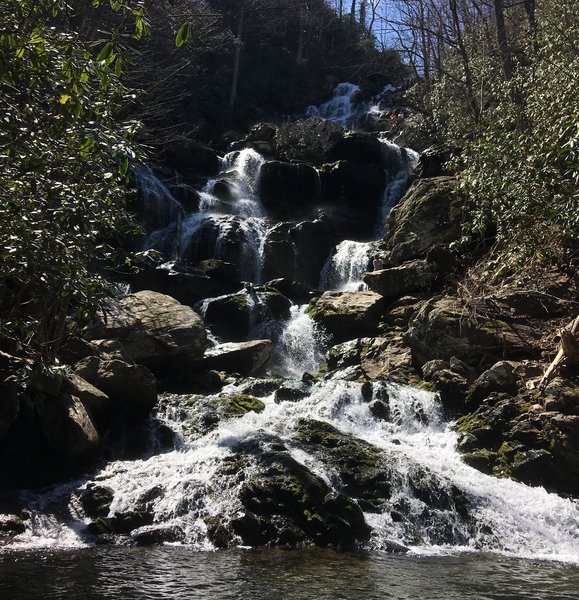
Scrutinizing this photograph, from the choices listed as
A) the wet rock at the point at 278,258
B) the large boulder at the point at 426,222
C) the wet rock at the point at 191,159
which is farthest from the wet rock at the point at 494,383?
the wet rock at the point at 191,159

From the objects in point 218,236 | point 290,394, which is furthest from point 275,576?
point 218,236

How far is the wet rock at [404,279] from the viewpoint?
1830 cm

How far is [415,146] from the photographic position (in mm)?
32000

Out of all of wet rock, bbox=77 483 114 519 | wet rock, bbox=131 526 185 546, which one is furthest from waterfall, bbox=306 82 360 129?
wet rock, bbox=131 526 185 546

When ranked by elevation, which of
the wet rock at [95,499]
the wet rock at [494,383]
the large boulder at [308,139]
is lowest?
the wet rock at [95,499]

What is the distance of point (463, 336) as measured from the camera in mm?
14656

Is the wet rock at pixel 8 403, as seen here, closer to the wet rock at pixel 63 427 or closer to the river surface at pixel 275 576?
the wet rock at pixel 63 427

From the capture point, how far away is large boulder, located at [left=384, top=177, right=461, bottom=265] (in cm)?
1936

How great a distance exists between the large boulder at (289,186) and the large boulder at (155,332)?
49.2 feet

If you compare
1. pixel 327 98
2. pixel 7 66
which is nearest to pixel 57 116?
pixel 7 66

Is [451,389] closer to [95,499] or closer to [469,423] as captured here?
[469,423]

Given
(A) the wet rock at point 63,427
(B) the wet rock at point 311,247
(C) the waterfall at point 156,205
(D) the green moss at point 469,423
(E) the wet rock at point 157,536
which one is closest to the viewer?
(E) the wet rock at point 157,536

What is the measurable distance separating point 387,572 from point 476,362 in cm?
760

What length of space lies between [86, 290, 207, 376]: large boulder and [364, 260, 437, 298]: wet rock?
5684 millimetres
